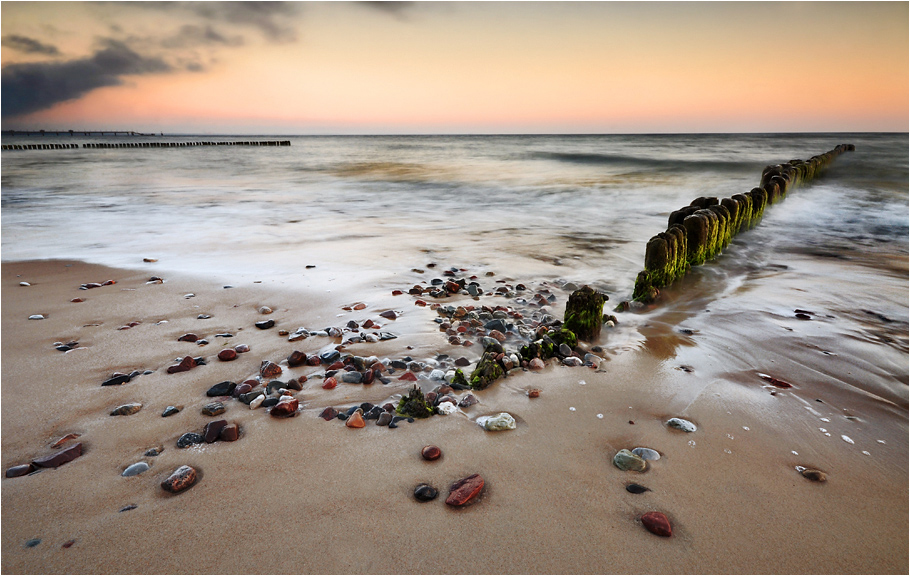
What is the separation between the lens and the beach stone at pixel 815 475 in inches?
83.4

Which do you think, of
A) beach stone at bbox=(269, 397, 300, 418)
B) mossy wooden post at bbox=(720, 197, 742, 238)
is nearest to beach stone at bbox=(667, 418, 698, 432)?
beach stone at bbox=(269, 397, 300, 418)

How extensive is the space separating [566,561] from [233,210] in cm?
1131

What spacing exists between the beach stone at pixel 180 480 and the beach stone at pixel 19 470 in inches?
25.7

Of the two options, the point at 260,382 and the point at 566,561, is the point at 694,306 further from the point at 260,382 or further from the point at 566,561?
the point at 260,382

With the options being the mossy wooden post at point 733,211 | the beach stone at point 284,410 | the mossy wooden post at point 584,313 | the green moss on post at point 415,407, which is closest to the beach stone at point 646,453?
the green moss on post at point 415,407

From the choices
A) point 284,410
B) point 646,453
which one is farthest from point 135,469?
point 646,453

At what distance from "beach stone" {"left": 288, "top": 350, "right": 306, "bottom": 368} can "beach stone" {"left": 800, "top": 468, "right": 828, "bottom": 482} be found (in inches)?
110

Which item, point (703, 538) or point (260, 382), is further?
point (260, 382)

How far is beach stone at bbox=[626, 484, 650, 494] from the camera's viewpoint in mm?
1997

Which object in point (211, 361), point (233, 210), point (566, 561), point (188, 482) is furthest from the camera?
point (233, 210)

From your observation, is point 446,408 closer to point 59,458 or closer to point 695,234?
point 59,458

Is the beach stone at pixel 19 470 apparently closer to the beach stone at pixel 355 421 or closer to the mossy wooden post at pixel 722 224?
the beach stone at pixel 355 421

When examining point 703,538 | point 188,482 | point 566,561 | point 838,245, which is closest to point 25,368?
point 188,482

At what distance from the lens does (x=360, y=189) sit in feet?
53.9
